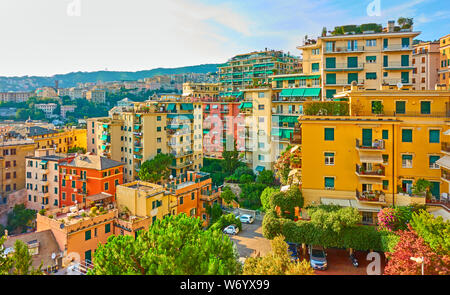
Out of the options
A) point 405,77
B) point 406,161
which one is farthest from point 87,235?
point 405,77

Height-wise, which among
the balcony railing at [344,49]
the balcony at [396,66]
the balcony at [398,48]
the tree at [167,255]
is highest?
the balcony railing at [344,49]

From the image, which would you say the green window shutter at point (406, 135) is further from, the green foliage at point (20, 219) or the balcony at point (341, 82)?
the green foliage at point (20, 219)

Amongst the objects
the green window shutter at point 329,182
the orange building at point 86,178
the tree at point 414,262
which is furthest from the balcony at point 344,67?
the orange building at point 86,178

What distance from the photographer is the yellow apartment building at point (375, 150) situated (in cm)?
1263

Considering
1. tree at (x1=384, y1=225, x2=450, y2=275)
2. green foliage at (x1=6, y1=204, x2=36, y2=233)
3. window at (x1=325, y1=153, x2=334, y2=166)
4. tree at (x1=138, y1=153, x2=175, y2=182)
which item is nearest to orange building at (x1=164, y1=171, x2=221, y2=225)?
tree at (x1=138, y1=153, x2=175, y2=182)

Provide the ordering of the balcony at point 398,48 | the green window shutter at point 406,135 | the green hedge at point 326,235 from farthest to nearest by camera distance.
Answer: the balcony at point 398,48
the green window shutter at point 406,135
the green hedge at point 326,235

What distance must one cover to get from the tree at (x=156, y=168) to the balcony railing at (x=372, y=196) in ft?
55.4

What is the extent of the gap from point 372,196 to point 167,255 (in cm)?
917

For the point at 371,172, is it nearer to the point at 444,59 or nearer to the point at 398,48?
the point at 398,48

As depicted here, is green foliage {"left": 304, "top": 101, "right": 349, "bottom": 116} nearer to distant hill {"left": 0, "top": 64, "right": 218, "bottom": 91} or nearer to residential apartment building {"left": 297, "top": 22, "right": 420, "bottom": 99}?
residential apartment building {"left": 297, "top": 22, "right": 420, "bottom": 99}

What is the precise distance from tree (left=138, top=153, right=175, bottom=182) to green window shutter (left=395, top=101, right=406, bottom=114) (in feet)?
59.8

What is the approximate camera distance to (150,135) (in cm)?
2867
